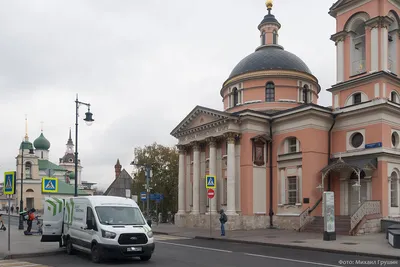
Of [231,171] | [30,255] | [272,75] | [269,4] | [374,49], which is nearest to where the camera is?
[30,255]

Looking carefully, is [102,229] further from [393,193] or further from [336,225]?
[393,193]

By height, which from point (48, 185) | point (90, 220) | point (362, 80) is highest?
point (362, 80)

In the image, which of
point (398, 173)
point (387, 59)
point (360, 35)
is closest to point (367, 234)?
point (398, 173)

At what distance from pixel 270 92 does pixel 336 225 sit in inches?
514

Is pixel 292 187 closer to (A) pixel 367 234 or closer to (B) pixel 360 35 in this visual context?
(A) pixel 367 234

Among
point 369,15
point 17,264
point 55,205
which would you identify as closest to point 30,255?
point 17,264

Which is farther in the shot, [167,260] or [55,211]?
[55,211]

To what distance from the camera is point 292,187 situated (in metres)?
29.1

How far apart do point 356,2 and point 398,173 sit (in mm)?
11450

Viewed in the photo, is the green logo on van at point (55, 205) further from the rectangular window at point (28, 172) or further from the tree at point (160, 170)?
the rectangular window at point (28, 172)

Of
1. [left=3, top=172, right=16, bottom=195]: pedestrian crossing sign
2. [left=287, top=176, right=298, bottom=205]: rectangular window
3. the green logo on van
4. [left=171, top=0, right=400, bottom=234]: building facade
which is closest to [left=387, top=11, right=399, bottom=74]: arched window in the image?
[left=171, top=0, right=400, bottom=234]: building facade

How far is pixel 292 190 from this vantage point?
28969 mm

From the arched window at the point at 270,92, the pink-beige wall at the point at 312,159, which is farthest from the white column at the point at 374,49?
the arched window at the point at 270,92

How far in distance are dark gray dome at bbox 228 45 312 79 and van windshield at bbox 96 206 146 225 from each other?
22.3 metres
